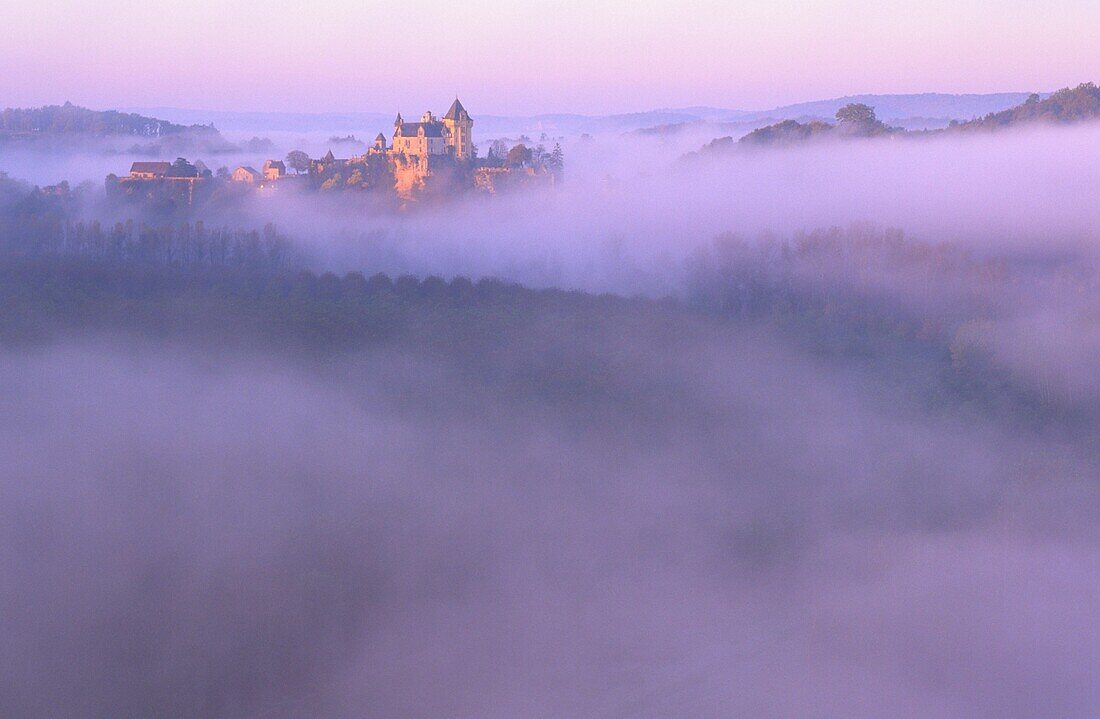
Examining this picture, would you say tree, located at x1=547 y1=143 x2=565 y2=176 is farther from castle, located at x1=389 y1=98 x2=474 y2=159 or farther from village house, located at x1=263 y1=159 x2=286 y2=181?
village house, located at x1=263 y1=159 x2=286 y2=181

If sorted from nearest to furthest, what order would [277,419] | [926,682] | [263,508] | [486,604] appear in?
[926,682]
[486,604]
[263,508]
[277,419]

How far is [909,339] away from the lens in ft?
101

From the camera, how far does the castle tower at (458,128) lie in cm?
4520

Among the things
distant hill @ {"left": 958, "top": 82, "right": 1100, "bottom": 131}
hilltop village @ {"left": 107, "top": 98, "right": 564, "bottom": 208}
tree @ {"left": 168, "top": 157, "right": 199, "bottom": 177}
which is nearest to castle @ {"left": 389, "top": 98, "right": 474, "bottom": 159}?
hilltop village @ {"left": 107, "top": 98, "right": 564, "bottom": 208}

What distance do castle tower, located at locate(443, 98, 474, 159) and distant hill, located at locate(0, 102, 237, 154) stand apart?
34.6 meters

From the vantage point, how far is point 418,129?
4425 cm

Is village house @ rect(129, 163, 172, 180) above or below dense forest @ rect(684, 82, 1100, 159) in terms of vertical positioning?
below

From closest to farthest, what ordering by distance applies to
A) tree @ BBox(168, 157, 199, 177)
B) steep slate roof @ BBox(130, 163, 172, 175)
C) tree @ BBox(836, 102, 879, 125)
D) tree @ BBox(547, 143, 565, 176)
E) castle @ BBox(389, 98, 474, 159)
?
castle @ BBox(389, 98, 474, 159)
tree @ BBox(168, 157, 199, 177)
steep slate roof @ BBox(130, 163, 172, 175)
tree @ BBox(547, 143, 565, 176)
tree @ BBox(836, 102, 879, 125)

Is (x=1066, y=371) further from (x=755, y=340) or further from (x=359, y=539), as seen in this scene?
(x=359, y=539)

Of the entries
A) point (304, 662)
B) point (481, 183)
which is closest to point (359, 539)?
point (304, 662)

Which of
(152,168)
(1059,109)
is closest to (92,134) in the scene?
(152,168)

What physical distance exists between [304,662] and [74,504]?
6.78 m

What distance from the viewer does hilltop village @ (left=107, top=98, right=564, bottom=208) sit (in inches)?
1757

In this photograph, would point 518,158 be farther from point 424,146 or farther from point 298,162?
point 298,162
